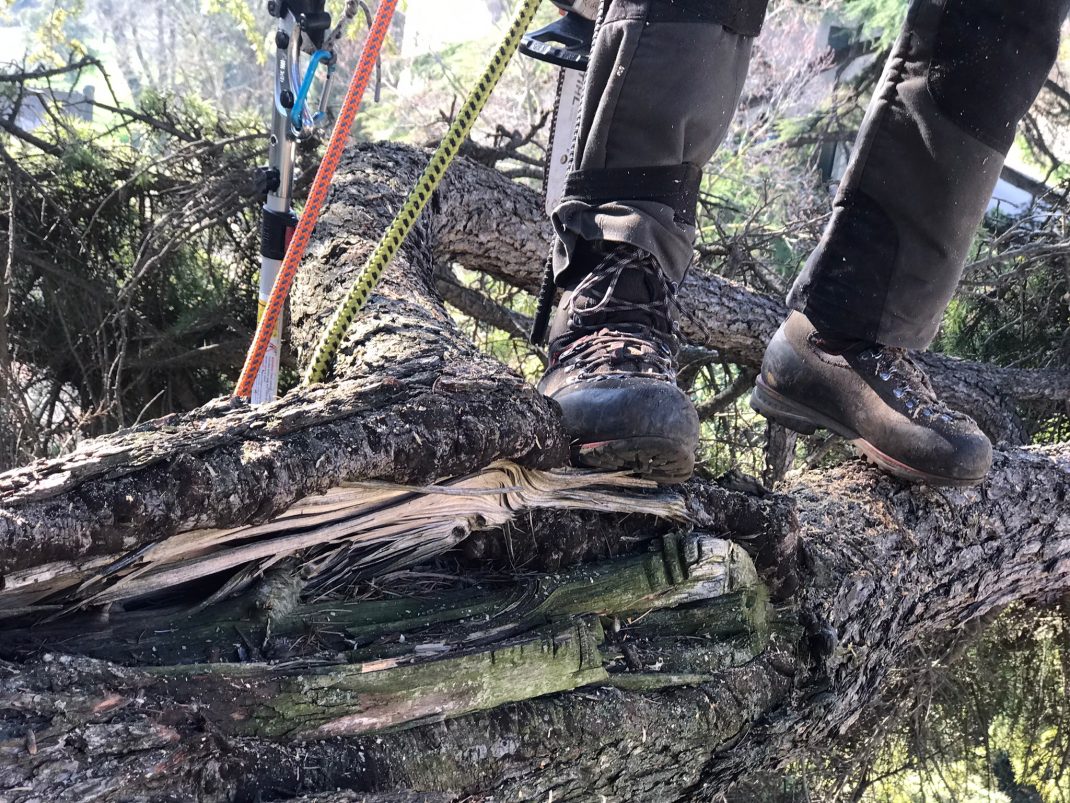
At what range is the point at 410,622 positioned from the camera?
4.08ft

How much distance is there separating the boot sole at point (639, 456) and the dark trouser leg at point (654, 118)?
38 centimetres

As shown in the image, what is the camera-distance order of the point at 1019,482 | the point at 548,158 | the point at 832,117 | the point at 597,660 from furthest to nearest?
the point at 832,117 → the point at 548,158 → the point at 1019,482 → the point at 597,660

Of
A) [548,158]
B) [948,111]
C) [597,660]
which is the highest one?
[548,158]

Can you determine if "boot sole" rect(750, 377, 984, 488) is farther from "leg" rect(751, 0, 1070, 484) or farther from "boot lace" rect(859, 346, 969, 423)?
"boot lace" rect(859, 346, 969, 423)

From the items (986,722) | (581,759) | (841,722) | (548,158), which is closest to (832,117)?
(986,722)

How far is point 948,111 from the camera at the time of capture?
1.56 metres

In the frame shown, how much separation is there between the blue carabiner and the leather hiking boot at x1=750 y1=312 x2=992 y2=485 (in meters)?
1.20

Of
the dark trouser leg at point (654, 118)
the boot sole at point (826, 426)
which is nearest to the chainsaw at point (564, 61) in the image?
the dark trouser leg at point (654, 118)

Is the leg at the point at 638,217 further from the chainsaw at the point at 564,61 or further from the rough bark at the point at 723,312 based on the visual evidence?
the rough bark at the point at 723,312

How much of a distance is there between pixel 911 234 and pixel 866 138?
188 mm

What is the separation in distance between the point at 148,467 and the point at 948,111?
1359 millimetres

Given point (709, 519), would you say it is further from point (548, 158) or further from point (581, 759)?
point (548, 158)

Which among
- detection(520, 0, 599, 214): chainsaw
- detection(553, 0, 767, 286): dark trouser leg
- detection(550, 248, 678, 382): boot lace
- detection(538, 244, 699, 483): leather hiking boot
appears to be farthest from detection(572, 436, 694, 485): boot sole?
detection(520, 0, 599, 214): chainsaw

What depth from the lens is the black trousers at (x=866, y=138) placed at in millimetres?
1518
